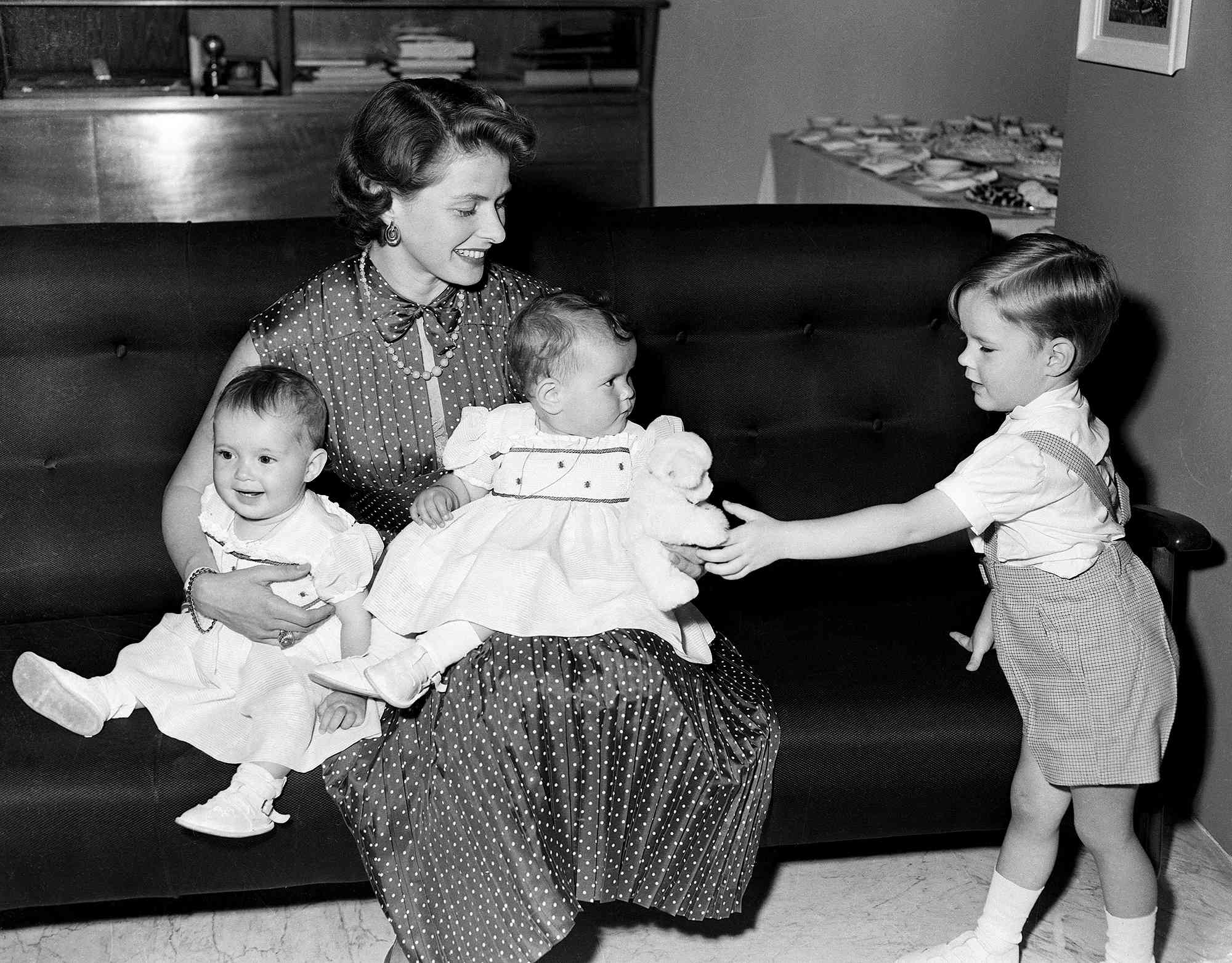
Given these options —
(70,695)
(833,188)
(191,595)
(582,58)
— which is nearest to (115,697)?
(70,695)

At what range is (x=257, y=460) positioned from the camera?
6.33 ft

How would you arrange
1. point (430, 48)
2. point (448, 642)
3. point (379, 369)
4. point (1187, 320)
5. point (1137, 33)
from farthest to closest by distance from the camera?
1. point (430, 48)
2. point (1137, 33)
3. point (1187, 320)
4. point (379, 369)
5. point (448, 642)

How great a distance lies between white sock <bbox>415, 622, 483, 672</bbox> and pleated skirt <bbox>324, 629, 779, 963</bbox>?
2cm

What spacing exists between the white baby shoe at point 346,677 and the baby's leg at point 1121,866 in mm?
1000

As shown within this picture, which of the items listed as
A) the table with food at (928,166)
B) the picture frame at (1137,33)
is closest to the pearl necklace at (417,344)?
the picture frame at (1137,33)

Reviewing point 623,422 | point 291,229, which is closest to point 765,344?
point 623,422

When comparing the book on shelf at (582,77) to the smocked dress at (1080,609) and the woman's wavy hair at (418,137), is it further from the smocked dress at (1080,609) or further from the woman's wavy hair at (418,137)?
the smocked dress at (1080,609)

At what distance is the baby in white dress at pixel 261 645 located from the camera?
1.89m

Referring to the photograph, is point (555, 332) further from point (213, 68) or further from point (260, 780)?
point (213, 68)

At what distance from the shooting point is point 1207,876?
2248 mm

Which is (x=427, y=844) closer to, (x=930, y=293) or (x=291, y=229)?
(x=291, y=229)

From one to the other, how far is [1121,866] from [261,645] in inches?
50.0

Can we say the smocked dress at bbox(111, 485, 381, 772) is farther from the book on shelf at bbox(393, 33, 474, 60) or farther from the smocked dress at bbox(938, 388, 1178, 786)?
the book on shelf at bbox(393, 33, 474, 60)

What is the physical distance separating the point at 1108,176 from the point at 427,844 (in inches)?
68.4
